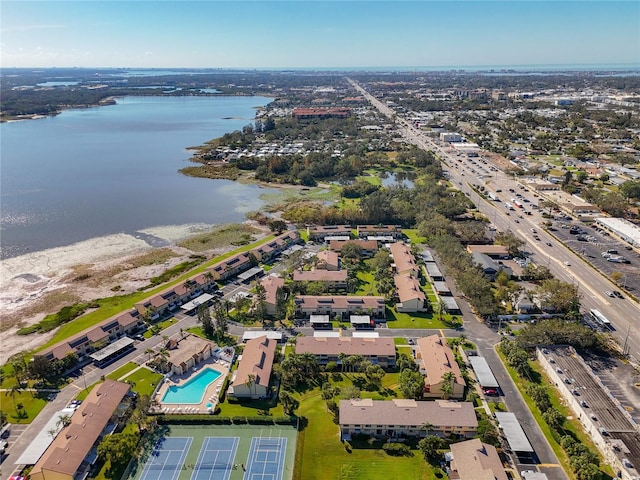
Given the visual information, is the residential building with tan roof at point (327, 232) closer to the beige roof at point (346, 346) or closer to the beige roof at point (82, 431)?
the beige roof at point (346, 346)

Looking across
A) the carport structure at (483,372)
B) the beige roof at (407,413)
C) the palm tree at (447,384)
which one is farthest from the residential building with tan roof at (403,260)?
the beige roof at (407,413)

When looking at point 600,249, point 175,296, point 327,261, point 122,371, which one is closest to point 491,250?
point 600,249

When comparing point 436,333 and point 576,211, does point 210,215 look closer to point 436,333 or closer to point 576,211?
point 436,333

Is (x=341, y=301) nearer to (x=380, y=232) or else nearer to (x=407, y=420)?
(x=407, y=420)

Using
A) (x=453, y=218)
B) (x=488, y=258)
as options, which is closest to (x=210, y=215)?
(x=453, y=218)

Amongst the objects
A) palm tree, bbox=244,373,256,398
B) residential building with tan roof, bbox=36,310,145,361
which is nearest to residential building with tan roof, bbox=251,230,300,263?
residential building with tan roof, bbox=36,310,145,361
